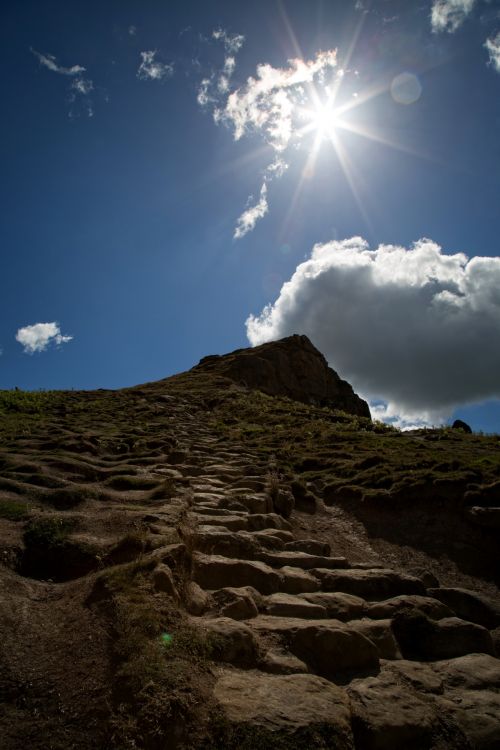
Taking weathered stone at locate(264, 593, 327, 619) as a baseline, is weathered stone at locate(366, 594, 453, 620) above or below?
below

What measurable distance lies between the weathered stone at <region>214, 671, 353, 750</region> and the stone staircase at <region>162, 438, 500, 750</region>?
0.01m

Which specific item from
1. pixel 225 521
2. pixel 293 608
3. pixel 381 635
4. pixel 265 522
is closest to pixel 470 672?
pixel 381 635

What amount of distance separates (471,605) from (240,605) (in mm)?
4269

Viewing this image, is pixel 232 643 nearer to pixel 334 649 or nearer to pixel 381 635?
pixel 334 649

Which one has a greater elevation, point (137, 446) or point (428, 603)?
point (137, 446)

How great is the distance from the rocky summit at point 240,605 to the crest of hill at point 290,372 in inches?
1351

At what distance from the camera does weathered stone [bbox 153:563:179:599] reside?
571 cm

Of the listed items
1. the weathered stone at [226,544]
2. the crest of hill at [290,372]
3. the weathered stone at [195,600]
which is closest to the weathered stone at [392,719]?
the weathered stone at [195,600]

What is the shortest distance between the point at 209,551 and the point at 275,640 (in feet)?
8.95

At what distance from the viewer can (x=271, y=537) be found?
947 cm

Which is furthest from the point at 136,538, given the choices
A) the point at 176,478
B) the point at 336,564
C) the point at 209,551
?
the point at 176,478

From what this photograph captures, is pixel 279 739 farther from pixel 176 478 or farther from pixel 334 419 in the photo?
pixel 334 419

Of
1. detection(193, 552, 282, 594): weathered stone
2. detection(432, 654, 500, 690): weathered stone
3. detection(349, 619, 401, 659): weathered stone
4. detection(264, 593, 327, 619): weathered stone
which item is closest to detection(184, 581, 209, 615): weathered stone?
detection(193, 552, 282, 594): weathered stone

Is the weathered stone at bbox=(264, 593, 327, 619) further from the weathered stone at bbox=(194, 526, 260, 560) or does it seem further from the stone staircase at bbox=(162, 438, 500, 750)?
the weathered stone at bbox=(194, 526, 260, 560)
